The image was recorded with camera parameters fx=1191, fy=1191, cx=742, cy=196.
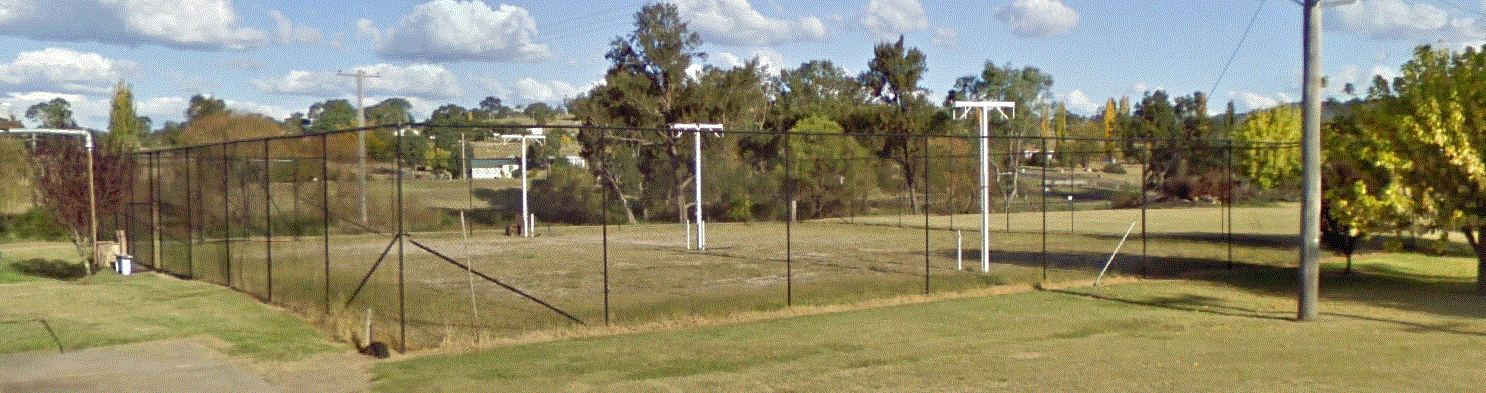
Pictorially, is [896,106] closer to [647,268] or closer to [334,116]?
[647,268]

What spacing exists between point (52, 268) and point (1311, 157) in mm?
25029

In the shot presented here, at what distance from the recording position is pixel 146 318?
15.7 metres

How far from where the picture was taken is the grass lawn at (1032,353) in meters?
10.7

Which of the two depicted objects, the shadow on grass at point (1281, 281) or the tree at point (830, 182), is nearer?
the shadow on grass at point (1281, 281)

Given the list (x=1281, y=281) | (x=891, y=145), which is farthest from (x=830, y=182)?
(x=1281, y=281)

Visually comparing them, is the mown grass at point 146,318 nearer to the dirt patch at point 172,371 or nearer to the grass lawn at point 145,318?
the grass lawn at point 145,318

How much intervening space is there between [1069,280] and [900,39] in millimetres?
30204

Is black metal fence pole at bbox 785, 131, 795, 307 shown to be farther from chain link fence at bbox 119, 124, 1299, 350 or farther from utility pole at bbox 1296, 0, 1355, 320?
utility pole at bbox 1296, 0, 1355, 320

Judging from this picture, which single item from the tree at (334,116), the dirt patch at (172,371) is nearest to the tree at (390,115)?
the tree at (334,116)

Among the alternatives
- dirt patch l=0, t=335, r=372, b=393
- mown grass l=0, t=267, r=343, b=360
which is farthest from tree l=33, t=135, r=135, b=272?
dirt patch l=0, t=335, r=372, b=393

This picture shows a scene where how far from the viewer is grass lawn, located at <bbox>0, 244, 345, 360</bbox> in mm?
13633

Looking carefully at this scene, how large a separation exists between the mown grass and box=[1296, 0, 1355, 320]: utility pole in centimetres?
1210

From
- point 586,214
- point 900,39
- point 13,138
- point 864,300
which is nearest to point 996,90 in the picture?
point 900,39

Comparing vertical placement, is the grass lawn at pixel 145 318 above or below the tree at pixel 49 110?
below
